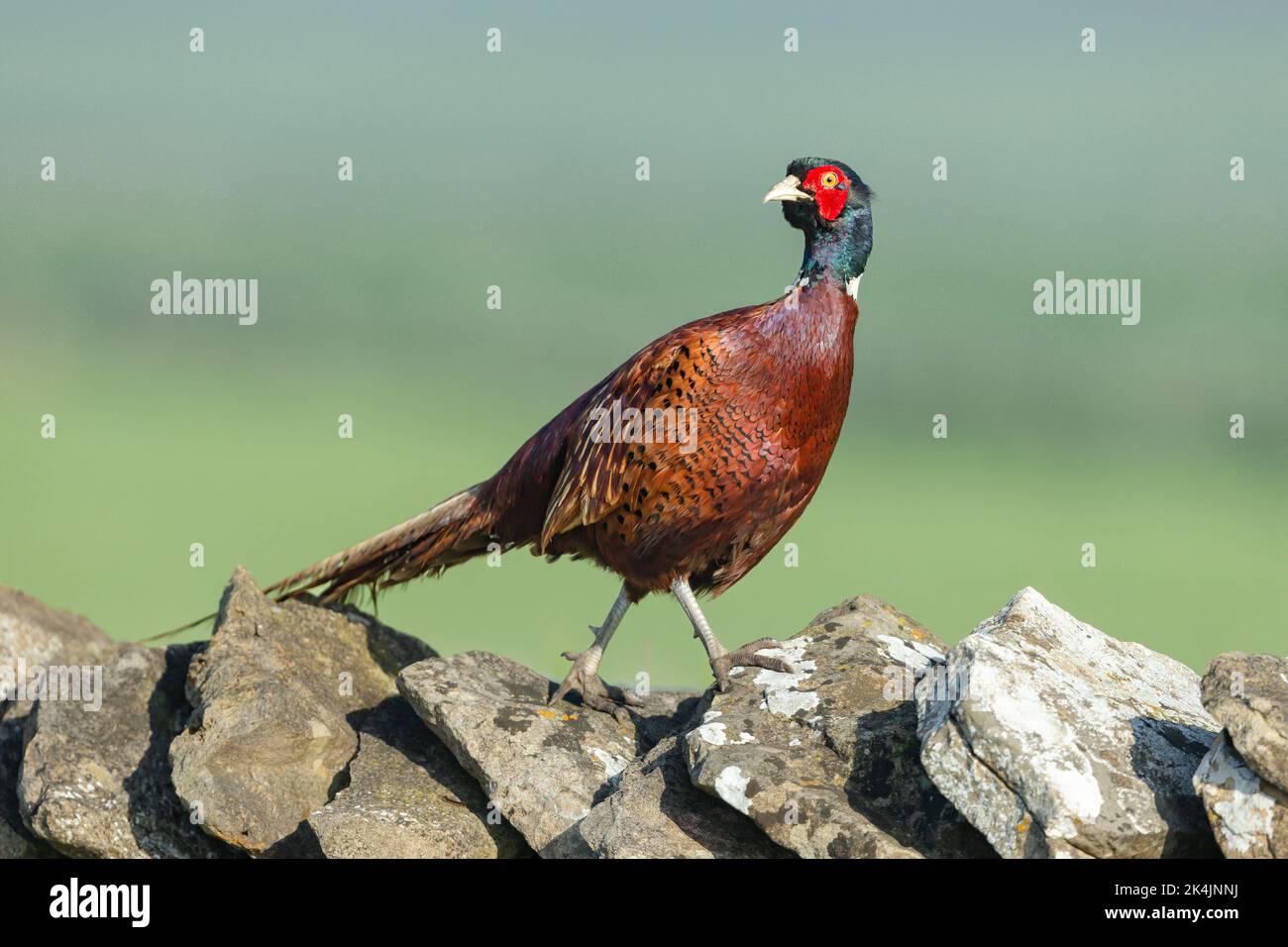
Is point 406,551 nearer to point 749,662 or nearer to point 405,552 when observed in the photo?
point 405,552

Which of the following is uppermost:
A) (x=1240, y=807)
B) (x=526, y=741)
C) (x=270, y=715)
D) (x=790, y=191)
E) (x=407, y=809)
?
(x=790, y=191)

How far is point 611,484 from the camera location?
9.00 m

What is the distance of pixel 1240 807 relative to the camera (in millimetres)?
6328

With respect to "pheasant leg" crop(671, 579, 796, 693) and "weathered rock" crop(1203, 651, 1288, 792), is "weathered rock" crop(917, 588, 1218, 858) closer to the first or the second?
"weathered rock" crop(1203, 651, 1288, 792)

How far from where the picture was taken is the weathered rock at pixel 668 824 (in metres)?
7.30

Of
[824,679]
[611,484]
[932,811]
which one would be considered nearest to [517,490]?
[611,484]

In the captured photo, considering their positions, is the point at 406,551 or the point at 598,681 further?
the point at 406,551

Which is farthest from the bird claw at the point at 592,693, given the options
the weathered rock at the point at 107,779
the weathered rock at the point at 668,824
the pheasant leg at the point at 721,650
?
the weathered rock at the point at 107,779

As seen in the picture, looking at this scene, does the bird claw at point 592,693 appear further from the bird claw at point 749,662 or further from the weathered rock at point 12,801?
the weathered rock at point 12,801

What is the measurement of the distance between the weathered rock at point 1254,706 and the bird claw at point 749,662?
8.74ft

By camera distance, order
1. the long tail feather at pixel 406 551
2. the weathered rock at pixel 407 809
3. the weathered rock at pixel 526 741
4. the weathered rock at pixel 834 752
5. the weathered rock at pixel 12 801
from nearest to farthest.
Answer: the weathered rock at pixel 834 752
the weathered rock at pixel 407 809
the weathered rock at pixel 526 741
the weathered rock at pixel 12 801
the long tail feather at pixel 406 551

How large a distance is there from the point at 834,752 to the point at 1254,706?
220 cm

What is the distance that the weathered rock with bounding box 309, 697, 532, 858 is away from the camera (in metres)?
7.97

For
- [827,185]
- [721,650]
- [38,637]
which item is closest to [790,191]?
[827,185]
